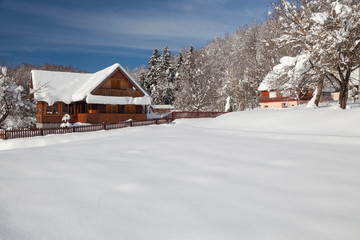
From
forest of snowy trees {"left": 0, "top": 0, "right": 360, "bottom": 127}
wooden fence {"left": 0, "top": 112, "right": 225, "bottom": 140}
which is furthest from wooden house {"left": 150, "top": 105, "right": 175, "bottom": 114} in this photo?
wooden fence {"left": 0, "top": 112, "right": 225, "bottom": 140}

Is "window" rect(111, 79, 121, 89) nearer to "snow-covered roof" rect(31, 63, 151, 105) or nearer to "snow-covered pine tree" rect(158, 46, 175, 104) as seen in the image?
"snow-covered roof" rect(31, 63, 151, 105)

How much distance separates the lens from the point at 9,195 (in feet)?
14.5

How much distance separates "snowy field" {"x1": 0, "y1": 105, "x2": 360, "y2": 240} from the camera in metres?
3.33

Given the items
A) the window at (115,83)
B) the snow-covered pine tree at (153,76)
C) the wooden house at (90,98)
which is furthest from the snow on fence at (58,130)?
the snow-covered pine tree at (153,76)

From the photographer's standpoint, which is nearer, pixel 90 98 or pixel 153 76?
pixel 90 98

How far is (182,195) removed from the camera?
4.57m

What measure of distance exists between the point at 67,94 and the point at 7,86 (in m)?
6.67

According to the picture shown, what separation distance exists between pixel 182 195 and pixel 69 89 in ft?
96.1

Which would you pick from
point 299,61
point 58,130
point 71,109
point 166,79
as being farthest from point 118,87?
point 166,79

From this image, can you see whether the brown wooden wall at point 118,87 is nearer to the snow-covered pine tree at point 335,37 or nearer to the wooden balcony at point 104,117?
the wooden balcony at point 104,117

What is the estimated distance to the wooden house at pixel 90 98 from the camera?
27625mm

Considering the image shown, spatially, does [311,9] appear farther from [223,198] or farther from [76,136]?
[76,136]

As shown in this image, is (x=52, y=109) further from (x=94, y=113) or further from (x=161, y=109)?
(x=161, y=109)

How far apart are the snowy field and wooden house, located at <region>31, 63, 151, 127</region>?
20445 mm
